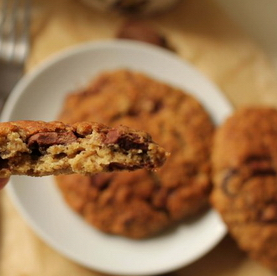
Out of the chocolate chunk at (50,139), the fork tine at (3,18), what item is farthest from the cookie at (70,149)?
the fork tine at (3,18)

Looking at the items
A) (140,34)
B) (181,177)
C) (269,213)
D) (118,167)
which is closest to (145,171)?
(181,177)

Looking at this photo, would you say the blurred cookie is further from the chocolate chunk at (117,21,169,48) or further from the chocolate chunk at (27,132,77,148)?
the chocolate chunk at (27,132,77,148)

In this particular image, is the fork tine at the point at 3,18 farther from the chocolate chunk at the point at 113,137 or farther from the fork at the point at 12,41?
the chocolate chunk at the point at 113,137

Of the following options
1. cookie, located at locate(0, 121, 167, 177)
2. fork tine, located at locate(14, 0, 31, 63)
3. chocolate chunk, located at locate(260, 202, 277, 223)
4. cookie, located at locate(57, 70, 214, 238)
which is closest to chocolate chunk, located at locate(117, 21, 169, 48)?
cookie, located at locate(57, 70, 214, 238)

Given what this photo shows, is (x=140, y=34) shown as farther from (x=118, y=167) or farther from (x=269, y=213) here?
(x=118, y=167)

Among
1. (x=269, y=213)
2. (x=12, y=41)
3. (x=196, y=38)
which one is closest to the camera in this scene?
(x=269, y=213)

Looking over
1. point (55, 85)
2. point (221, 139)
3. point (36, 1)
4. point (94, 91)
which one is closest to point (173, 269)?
point (221, 139)
